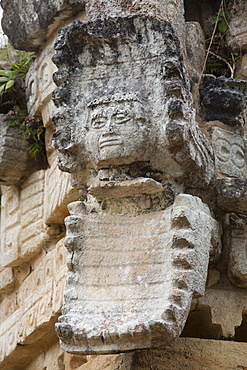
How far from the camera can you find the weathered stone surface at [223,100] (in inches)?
148

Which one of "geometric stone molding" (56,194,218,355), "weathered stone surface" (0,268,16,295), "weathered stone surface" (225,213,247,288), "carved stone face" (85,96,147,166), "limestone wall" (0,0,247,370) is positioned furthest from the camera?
"weathered stone surface" (0,268,16,295)

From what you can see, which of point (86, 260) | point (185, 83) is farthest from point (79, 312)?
point (185, 83)

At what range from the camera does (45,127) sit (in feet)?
14.3

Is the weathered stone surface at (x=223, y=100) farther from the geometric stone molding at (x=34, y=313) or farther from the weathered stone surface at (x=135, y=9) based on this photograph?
the geometric stone molding at (x=34, y=313)

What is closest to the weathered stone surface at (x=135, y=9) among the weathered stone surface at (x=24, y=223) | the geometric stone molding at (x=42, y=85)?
the geometric stone molding at (x=42, y=85)

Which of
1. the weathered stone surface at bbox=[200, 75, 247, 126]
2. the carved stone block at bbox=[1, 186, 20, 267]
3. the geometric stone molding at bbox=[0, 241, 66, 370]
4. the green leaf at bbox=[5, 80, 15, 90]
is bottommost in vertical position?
the geometric stone molding at bbox=[0, 241, 66, 370]

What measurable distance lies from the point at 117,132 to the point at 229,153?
0.78 m

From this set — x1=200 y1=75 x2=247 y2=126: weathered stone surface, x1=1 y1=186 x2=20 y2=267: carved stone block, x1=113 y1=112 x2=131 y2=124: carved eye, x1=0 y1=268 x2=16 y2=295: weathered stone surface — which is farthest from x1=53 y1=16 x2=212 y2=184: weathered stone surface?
x1=0 y1=268 x2=16 y2=295: weathered stone surface

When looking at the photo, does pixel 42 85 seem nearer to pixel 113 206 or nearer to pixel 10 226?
pixel 10 226

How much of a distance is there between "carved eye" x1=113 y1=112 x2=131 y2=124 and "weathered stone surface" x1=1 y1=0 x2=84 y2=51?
1170 mm

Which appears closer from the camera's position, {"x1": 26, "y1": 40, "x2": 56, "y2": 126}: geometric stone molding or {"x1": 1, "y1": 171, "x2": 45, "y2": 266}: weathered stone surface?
{"x1": 26, "y1": 40, "x2": 56, "y2": 126}: geometric stone molding

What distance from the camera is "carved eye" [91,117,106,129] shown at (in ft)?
10.3

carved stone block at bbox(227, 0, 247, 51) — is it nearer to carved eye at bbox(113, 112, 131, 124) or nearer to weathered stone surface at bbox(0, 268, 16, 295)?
carved eye at bbox(113, 112, 131, 124)

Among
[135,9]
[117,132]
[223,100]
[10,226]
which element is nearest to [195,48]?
[223,100]
